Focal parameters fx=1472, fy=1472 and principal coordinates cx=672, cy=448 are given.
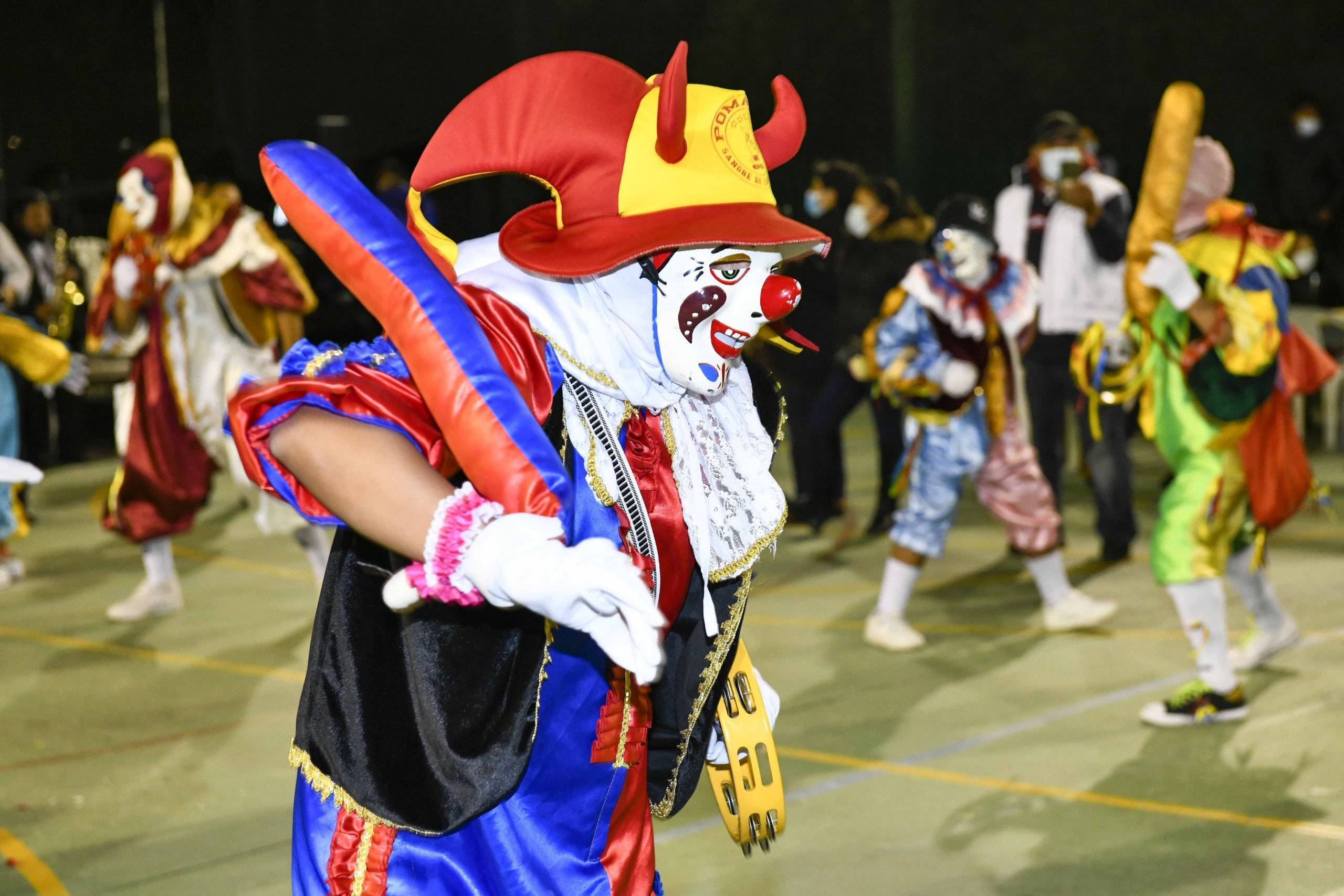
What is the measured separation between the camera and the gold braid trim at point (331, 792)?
1.80 metres

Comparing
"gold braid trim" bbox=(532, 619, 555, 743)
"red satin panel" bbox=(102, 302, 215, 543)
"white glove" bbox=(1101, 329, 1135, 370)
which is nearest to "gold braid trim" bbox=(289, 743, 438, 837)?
"gold braid trim" bbox=(532, 619, 555, 743)

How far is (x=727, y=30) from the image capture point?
1314cm

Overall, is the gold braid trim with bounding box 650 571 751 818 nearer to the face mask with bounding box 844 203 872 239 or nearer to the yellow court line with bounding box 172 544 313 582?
the yellow court line with bounding box 172 544 313 582

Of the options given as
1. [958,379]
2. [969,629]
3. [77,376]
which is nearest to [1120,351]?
[958,379]

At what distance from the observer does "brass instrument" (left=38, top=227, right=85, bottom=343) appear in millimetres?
9344

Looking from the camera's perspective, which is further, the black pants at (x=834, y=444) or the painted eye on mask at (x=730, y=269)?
the black pants at (x=834, y=444)

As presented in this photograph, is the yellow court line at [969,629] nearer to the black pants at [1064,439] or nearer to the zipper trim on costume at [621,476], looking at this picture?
the black pants at [1064,439]

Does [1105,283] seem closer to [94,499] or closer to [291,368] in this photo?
[94,499]

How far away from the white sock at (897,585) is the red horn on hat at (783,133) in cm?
383

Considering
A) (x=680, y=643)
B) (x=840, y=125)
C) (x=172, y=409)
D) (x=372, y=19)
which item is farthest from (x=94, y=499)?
(x=840, y=125)

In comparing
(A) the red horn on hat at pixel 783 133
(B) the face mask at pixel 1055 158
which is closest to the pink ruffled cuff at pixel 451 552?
(A) the red horn on hat at pixel 783 133

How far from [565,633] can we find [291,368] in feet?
1.57

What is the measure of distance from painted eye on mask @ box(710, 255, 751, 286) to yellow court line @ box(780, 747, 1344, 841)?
2663mm

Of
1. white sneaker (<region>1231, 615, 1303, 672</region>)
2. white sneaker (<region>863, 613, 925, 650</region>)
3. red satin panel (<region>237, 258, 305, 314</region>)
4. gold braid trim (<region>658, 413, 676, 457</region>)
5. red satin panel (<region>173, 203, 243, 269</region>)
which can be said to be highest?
gold braid trim (<region>658, 413, 676, 457</region>)
